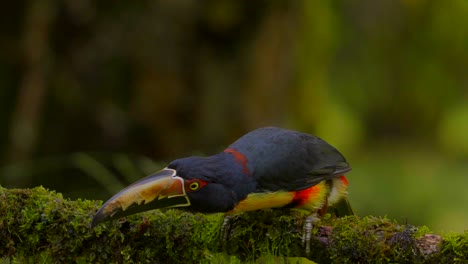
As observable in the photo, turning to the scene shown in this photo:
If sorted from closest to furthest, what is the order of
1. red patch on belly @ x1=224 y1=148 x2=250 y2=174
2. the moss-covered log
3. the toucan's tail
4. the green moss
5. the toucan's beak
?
the green moss
the toucan's beak
the moss-covered log
red patch on belly @ x1=224 y1=148 x2=250 y2=174
the toucan's tail

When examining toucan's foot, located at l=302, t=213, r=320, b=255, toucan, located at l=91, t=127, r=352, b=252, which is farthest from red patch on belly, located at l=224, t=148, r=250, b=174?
toucan's foot, located at l=302, t=213, r=320, b=255

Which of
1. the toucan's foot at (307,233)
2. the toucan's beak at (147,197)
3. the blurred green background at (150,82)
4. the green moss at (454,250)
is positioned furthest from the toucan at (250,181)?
the blurred green background at (150,82)

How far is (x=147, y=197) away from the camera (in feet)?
8.31

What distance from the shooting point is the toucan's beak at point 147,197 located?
8.16 feet

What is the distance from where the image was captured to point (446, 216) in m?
5.98

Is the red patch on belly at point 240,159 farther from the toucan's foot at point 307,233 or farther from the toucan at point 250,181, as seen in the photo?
the toucan's foot at point 307,233

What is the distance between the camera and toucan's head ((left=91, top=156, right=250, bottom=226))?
2.50 metres

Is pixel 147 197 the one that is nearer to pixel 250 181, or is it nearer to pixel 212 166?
pixel 212 166

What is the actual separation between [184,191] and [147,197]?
133 millimetres

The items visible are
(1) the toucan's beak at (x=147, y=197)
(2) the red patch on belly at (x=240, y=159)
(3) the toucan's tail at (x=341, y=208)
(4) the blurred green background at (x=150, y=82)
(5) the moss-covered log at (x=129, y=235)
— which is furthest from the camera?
(4) the blurred green background at (x=150, y=82)

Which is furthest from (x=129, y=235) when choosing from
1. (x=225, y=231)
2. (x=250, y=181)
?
(x=250, y=181)

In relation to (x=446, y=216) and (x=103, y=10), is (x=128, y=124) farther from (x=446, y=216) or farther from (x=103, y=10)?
(x=446, y=216)

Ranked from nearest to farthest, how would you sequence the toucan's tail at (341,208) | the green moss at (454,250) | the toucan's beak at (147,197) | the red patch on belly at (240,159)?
1. the green moss at (454,250)
2. the toucan's beak at (147,197)
3. the red patch on belly at (240,159)
4. the toucan's tail at (341,208)

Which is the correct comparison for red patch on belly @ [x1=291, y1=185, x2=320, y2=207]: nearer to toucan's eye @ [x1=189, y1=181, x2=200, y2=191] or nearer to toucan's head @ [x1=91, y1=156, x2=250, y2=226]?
toucan's head @ [x1=91, y1=156, x2=250, y2=226]
